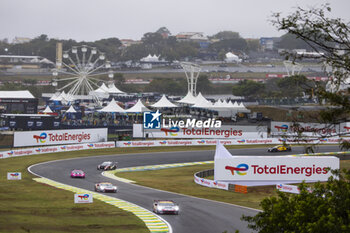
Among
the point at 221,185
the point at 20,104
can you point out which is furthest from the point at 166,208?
the point at 20,104

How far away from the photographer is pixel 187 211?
33531mm

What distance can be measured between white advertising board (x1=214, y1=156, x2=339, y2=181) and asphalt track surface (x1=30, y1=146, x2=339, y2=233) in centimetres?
578

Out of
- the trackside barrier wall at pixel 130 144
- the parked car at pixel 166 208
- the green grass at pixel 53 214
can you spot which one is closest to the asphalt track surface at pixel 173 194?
the parked car at pixel 166 208

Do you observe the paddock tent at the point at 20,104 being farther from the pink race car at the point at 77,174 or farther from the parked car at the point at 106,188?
the parked car at the point at 106,188

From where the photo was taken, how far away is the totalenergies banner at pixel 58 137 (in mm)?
68812

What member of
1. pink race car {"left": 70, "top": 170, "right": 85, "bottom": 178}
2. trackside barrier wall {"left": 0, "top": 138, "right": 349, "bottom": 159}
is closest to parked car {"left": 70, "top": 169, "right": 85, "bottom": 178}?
pink race car {"left": 70, "top": 170, "right": 85, "bottom": 178}

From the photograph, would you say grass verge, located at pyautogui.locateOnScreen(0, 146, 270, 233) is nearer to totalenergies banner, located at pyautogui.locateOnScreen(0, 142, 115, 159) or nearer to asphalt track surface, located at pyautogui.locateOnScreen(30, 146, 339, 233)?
asphalt track surface, located at pyautogui.locateOnScreen(30, 146, 339, 233)

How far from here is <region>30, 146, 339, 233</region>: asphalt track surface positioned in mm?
29653

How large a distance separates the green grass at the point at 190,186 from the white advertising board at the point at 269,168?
1.35 metres

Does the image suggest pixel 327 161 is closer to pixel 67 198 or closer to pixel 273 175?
pixel 273 175

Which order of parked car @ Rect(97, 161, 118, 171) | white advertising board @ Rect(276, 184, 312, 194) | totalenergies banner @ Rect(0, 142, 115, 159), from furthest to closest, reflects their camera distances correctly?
1. totalenergies banner @ Rect(0, 142, 115, 159)
2. parked car @ Rect(97, 161, 118, 171)
3. white advertising board @ Rect(276, 184, 312, 194)

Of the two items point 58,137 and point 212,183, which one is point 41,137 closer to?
point 58,137

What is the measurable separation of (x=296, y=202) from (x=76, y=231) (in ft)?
39.9

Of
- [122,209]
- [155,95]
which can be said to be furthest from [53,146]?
[155,95]
